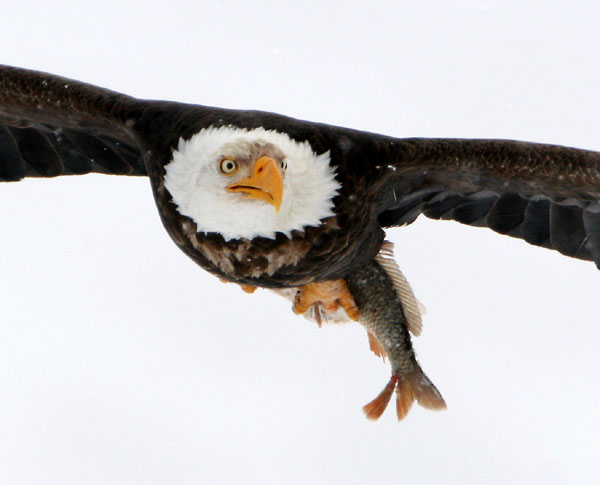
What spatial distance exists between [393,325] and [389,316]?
51 millimetres

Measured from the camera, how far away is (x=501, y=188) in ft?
16.5

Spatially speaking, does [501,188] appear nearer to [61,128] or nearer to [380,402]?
[380,402]

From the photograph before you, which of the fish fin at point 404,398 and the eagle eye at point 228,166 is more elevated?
the eagle eye at point 228,166

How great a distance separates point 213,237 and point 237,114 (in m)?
0.52

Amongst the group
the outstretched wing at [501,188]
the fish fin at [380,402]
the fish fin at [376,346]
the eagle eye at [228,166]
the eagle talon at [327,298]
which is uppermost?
the outstretched wing at [501,188]

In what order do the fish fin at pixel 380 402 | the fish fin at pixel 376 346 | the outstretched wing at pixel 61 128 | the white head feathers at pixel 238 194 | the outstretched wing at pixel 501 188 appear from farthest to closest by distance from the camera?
the fish fin at pixel 376 346 → the fish fin at pixel 380 402 → the outstretched wing at pixel 61 128 → the outstretched wing at pixel 501 188 → the white head feathers at pixel 238 194

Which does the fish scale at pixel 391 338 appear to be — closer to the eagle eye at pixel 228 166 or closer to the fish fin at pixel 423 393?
the fish fin at pixel 423 393

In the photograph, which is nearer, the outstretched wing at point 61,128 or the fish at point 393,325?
the outstretched wing at point 61,128

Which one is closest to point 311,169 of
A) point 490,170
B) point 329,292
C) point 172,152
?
point 172,152

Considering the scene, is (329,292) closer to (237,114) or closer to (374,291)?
(374,291)

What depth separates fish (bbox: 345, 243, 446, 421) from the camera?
5684mm

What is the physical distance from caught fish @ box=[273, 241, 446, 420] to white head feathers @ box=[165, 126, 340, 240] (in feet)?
3.77

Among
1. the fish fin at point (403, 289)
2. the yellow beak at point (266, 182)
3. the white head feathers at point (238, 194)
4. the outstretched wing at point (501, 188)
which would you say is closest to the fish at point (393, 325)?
the fish fin at point (403, 289)

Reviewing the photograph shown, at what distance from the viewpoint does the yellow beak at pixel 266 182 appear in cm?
412
